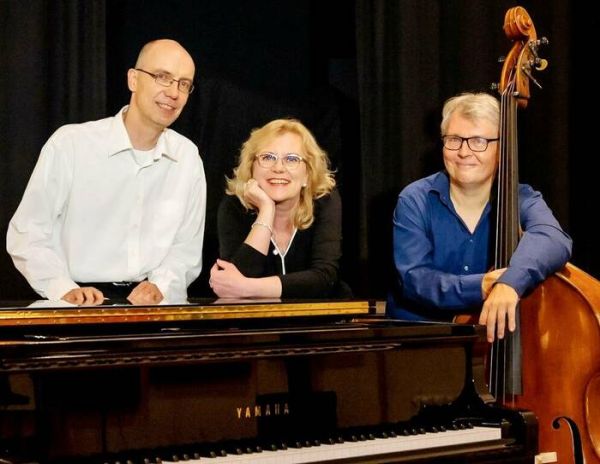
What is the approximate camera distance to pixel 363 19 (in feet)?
10.7

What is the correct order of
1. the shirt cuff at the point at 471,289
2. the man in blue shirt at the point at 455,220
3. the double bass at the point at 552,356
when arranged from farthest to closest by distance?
1. the man in blue shirt at the point at 455,220
2. the shirt cuff at the point at 471,289
3. the double bass at the point at 552,356

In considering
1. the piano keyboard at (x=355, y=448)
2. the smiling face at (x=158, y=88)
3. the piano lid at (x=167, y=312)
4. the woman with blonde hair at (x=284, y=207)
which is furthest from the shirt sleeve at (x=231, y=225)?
the piano keyboard at (x=355, y=448)

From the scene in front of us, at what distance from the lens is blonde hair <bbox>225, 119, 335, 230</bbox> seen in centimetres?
295

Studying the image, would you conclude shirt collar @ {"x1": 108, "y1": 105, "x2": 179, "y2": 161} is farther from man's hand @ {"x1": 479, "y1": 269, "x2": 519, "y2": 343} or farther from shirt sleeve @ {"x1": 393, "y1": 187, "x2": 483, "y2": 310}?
man's hand @ {"x1": 479, "y1": 269, "x2": 519, "y2": 343}

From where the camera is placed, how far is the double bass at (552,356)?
2215 millimetres

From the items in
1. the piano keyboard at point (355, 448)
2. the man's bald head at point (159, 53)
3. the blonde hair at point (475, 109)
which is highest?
the man's bald head at point (159, 53)

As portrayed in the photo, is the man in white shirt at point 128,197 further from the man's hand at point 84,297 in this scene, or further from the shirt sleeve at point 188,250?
the man's hand at point 84,297

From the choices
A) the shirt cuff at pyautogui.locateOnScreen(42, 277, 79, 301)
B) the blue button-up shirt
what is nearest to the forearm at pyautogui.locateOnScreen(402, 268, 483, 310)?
the blue button-up shirt

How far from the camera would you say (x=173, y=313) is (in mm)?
1809

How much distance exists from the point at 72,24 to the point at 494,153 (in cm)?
136

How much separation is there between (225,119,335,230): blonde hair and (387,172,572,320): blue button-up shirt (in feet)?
1.39

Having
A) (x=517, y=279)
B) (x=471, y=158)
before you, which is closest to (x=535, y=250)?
(x=517, y=279)

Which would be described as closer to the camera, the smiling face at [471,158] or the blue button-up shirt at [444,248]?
the blue button-up shirt at [444,248]

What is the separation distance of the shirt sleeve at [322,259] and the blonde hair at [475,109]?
1.70 feet
